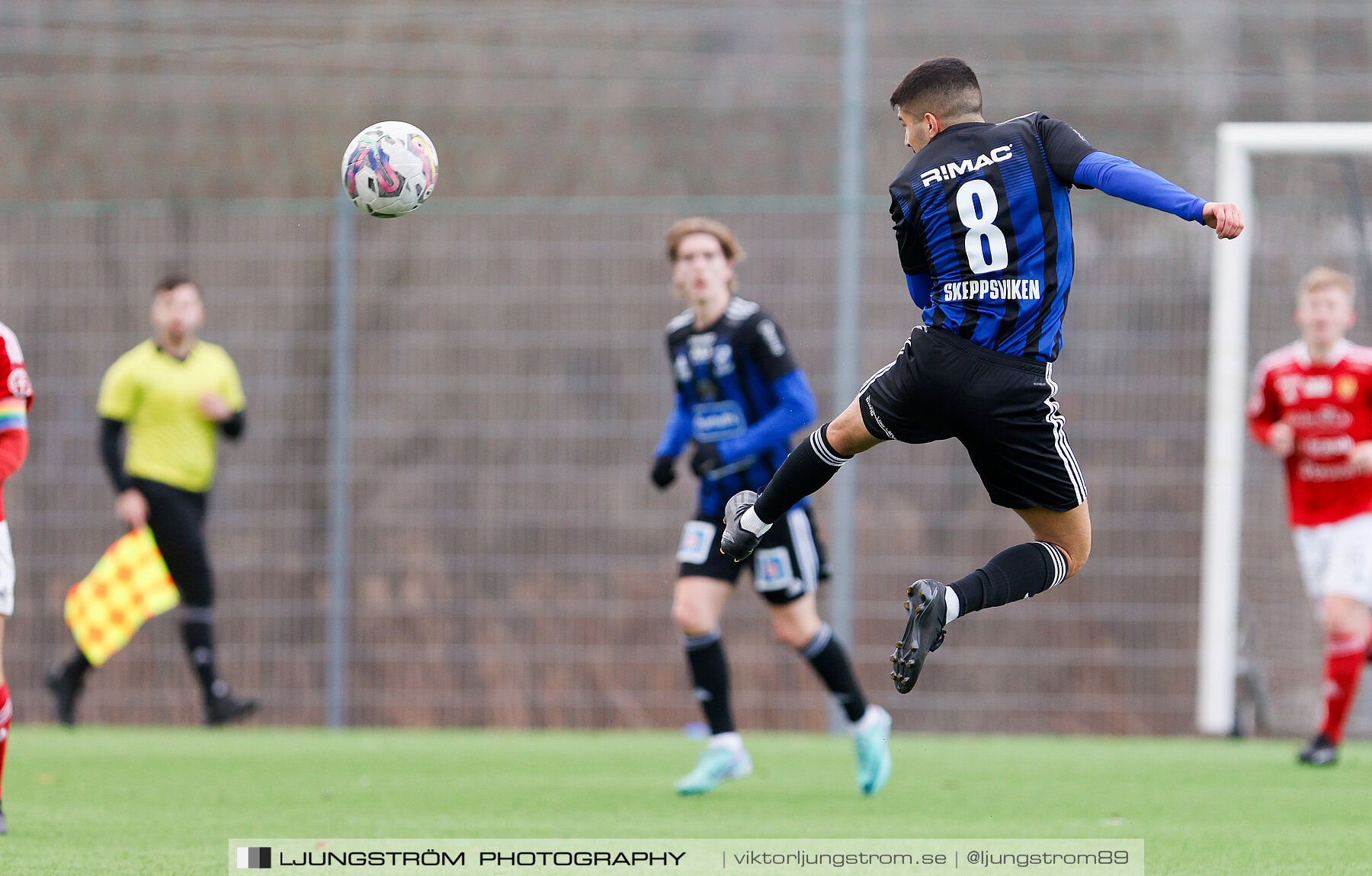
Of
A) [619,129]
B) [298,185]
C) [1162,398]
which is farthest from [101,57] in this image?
[1162,398]

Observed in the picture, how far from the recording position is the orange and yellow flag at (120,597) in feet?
28.8

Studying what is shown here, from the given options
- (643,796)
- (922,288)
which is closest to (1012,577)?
(922,288)

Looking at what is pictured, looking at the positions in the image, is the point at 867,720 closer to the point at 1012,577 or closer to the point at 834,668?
the point at 834,668

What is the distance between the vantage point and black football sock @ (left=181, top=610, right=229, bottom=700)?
28.2 ft

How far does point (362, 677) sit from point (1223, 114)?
6.85 metres

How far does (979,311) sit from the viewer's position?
14.2 feet

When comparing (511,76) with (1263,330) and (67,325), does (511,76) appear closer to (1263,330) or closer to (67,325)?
(67,325)

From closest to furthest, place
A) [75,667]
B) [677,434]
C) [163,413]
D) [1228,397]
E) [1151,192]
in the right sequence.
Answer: [1151,192] → [677,434] → [1228,397] → [163,413] → [75,667]

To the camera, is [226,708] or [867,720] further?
[226,708]

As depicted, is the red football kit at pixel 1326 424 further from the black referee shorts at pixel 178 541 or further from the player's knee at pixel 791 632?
the black referee shorts at pixel 178 541

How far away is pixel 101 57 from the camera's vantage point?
39.1 feet

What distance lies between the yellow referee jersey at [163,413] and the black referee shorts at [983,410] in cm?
517

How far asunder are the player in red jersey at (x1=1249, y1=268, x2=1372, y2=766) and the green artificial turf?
18.4 inches
